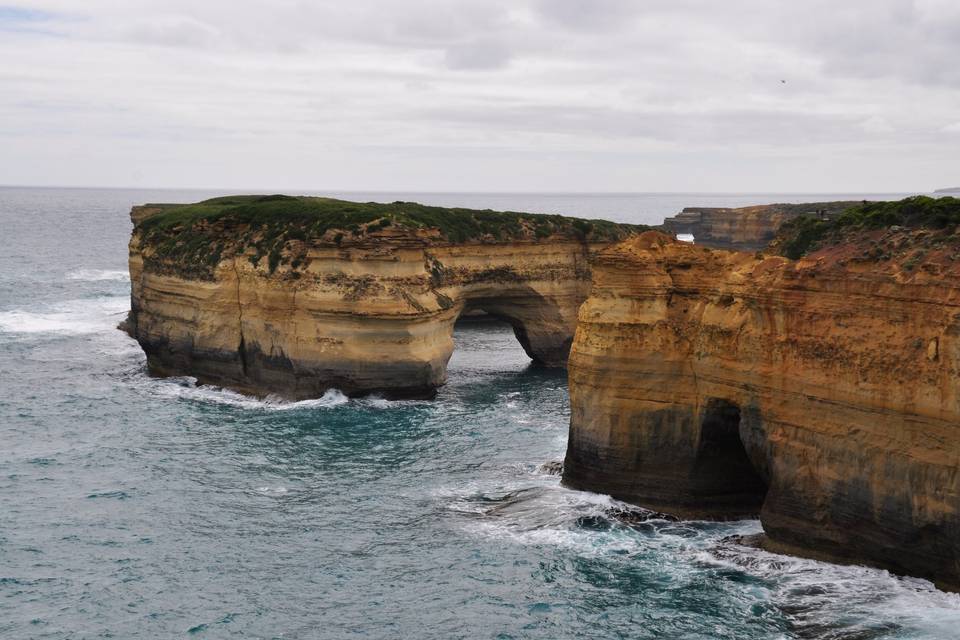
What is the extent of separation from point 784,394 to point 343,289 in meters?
25.1

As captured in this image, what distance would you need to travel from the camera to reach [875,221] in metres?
27.8

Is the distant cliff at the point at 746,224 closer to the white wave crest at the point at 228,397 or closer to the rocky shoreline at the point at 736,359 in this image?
the rocky shoreline at the point at 736,359

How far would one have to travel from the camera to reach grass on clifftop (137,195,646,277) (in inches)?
1957

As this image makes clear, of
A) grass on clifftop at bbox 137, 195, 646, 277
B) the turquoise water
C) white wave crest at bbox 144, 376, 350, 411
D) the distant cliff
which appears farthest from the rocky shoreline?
the distant cliff

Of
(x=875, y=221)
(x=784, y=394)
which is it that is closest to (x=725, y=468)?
(x=784, y=394)

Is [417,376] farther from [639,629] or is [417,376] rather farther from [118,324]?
[118,324]

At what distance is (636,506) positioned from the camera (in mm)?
31234

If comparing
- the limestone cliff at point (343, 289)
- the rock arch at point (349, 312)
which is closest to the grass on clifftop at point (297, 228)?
the limestone cliff at point (343, 289)

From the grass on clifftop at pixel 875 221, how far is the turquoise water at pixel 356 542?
868 centimetres

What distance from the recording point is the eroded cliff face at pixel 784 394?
24.2m

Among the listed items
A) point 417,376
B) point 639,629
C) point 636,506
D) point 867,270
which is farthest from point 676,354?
point 417,376

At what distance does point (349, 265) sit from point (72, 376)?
17028 millimetres

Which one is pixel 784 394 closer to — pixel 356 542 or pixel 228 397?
pixel 356 542

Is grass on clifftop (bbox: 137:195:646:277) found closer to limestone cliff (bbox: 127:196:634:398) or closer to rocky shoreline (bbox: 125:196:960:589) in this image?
limestone cliff (bbox: 127:196:634:398)
